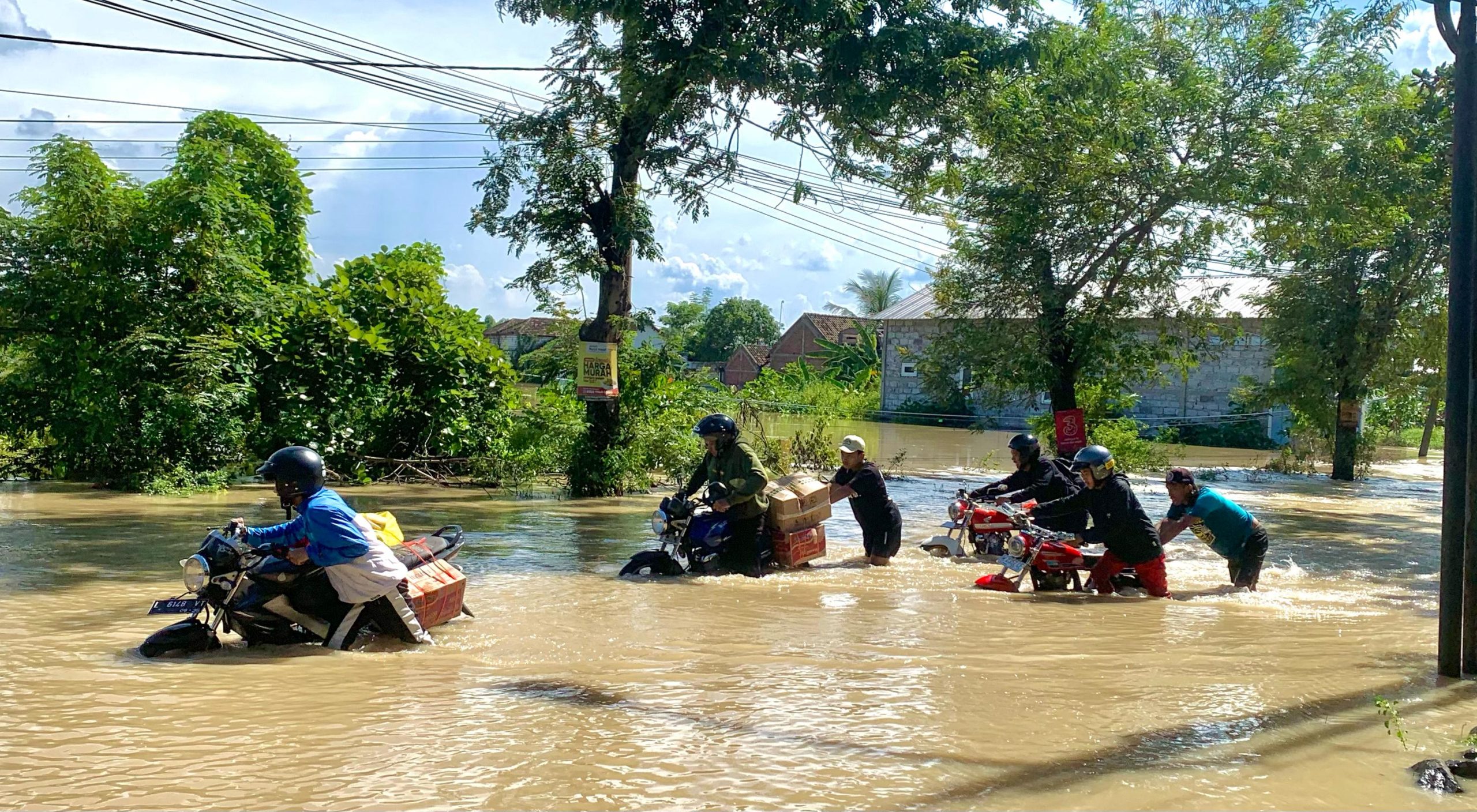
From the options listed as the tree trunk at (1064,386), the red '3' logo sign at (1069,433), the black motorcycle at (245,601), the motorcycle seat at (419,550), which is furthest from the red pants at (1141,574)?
the tree trunk at (1064,386)

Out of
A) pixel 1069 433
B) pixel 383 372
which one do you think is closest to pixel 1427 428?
pixel 1069 433

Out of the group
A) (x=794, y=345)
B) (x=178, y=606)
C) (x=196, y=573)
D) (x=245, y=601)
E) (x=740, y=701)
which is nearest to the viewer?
(x=740, y=701)

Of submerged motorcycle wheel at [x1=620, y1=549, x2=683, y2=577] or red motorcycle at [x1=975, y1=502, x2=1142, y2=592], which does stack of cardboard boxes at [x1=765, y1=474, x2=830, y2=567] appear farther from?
red motorcycle at [x1=975, y1=502, x2=1142, y2=592]

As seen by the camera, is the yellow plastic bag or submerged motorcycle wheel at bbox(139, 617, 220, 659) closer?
submerged motorcycle wheel at bbox(139, 617, 220, 659)

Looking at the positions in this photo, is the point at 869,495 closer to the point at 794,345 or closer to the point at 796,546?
the point at 796,546

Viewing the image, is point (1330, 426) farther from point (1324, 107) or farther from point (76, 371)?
point (76, 371)

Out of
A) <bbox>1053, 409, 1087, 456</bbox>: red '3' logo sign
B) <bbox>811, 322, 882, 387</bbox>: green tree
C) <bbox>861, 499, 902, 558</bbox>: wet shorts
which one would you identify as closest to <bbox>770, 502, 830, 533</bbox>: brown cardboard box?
<bbox>861, 499, 902, 558</bbox>: wet shorts

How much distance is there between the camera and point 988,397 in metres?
19.9

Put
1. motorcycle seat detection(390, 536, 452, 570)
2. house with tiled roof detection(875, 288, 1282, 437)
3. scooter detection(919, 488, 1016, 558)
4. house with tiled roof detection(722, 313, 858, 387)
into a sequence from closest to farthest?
1. motorcycle seat detection(390, 536, 452, 570)
2. scooter detection(919, 488, 1016, 558)
3. house with tiled roof detection(875, 288, 1282, 437)
4. house with tiled roof detection(722, 313, 858, 387)

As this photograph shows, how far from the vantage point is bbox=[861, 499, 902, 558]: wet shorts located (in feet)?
37.8

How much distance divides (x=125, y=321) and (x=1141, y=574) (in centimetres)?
1412

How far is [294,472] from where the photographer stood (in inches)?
261

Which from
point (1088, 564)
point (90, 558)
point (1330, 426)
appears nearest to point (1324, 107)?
point (1088, 564)

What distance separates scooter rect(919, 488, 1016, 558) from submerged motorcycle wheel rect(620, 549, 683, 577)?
346 cm
